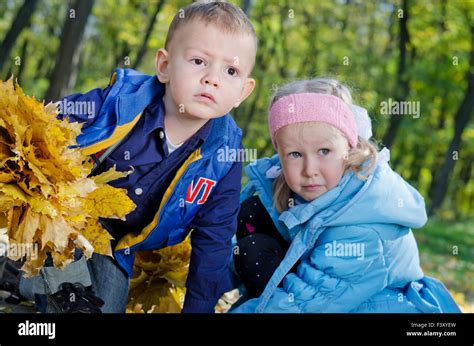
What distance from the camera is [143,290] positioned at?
270 centimetres

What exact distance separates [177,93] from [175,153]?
0.22 m

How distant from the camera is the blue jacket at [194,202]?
7.41 feet

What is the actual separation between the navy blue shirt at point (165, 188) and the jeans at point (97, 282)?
0.39 feet

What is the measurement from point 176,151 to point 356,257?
71 centimetres

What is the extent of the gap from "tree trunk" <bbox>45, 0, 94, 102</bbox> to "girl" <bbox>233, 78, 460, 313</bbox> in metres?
3.57

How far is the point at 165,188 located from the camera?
2334mm

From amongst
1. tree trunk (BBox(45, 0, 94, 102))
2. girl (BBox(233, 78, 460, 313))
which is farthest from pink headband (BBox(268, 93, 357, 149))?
tree trunk (BBox(45, 0, 94, 102))

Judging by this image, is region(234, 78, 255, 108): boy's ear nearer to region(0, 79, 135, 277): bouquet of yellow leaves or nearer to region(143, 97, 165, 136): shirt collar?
region(143, 97, 165, 136): shirt collar

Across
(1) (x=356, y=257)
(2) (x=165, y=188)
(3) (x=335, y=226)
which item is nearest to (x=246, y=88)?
(2) (x=165, y=188)

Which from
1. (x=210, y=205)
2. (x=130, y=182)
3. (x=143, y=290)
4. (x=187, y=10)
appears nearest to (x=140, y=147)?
(x=130, y=182)

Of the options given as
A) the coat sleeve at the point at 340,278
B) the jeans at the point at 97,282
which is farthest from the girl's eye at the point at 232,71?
the jeans at the point at 97,282

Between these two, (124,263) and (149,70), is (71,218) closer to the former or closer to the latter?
(124,263)

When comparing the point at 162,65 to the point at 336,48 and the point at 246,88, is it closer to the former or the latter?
the point at 246,88

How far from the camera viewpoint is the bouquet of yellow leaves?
1.73 metres
